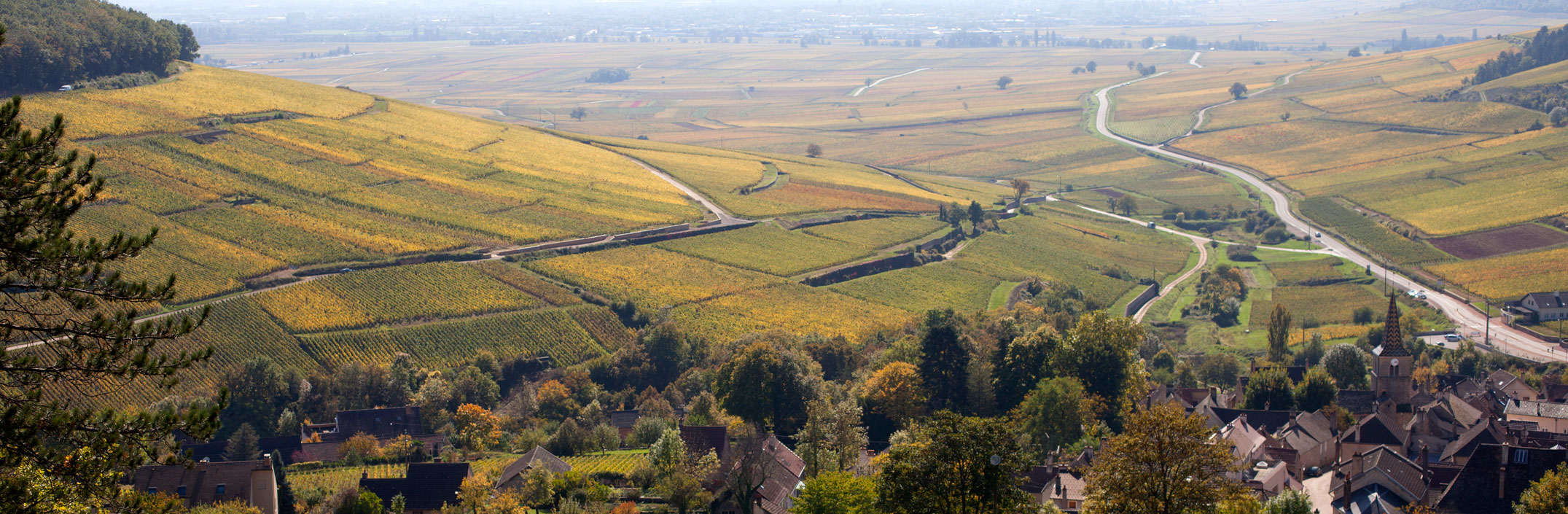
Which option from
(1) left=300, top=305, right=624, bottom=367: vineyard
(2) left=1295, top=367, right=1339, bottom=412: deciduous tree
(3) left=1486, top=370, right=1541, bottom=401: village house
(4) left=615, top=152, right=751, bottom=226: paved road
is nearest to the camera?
(2) left=1295, top=367, right=1339, bottom=412: deciduous tree

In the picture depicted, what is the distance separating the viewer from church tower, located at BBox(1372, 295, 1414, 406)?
77375 millimetres

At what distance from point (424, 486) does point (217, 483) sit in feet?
27.4

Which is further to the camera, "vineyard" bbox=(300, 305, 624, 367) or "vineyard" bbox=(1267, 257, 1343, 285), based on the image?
"vineyard" bbox=(1267, 257, 1343, 285)

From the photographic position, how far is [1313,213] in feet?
540

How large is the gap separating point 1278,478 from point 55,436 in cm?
4885

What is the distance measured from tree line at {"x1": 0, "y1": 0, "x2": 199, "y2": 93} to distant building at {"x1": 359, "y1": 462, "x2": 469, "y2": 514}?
89.6 metres

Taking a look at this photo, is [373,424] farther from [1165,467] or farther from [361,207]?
[1165,467]

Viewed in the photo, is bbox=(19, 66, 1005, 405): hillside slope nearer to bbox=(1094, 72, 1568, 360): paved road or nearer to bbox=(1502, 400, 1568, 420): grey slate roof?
bbox=(1094, 72, 1568, 360): paved road

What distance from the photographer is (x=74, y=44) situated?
133 m

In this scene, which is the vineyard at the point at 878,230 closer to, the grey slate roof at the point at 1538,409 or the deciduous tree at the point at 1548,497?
the grey slate roof at the point at 1538,409

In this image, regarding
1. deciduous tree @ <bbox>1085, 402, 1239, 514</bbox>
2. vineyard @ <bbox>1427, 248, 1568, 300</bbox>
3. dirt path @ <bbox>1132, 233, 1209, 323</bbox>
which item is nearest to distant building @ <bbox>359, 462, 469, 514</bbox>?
deciduous tree @ <bbox>1085, 402, 1239, 514</bbox>

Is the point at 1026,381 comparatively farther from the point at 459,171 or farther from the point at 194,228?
the point at 459,171

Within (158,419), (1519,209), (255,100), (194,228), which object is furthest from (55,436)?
(1519,209)

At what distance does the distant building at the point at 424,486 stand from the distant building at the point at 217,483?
14.0 feet
